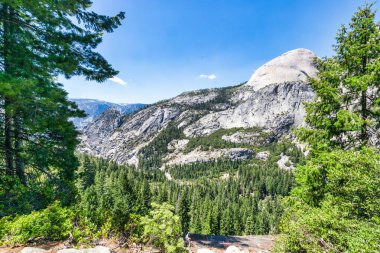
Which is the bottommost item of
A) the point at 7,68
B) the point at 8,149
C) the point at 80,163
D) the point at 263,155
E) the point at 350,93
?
the point at 263,155

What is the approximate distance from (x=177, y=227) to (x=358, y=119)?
9.09m

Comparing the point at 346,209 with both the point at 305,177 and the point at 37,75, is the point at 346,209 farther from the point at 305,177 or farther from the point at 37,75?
the point at 37,75

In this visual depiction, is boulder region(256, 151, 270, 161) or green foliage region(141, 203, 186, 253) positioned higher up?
green foliage region(141, 203, 186, 253)

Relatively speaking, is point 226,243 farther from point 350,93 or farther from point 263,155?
point 263,155

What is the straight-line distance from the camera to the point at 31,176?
9.72 m

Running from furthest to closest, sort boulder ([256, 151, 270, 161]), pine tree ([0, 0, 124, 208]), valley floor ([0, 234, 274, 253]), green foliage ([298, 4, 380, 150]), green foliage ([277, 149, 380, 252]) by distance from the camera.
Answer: boulder ([256, 151, 270, 161])
green foliage ([298, 4, 380, 150])
pine tree ([0, 0, 124, 208])
valley floor ([0, 234, 274, 253])
green foliage ([277, 149, 380, 252])

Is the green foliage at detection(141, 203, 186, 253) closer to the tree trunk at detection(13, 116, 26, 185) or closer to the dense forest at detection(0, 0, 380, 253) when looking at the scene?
the dense forest at detection(0, 0, 380, 253)

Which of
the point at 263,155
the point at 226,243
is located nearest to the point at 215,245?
the point at 226,243

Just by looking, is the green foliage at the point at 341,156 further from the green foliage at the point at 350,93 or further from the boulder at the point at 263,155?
the boulder at the point at 263,155

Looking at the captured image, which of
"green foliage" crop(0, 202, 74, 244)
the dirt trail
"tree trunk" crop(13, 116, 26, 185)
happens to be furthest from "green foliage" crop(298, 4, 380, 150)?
"tree trunk" crop(13, 116, 26, 185)

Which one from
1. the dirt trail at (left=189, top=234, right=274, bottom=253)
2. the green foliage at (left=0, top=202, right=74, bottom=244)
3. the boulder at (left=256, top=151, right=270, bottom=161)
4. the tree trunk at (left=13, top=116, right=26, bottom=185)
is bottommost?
the boulder at (left=256, top=151, right=270, bottom=161)

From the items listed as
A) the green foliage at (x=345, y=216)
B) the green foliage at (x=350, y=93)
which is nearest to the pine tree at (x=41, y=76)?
the green foliage at (x=345, y=216)

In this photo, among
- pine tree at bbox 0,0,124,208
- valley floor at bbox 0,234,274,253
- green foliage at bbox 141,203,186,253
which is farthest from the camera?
pine tree at bbox 0,0,124,208

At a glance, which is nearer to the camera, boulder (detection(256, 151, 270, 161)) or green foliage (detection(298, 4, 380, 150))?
green foliage (detection(298, 4, 380, 150))
